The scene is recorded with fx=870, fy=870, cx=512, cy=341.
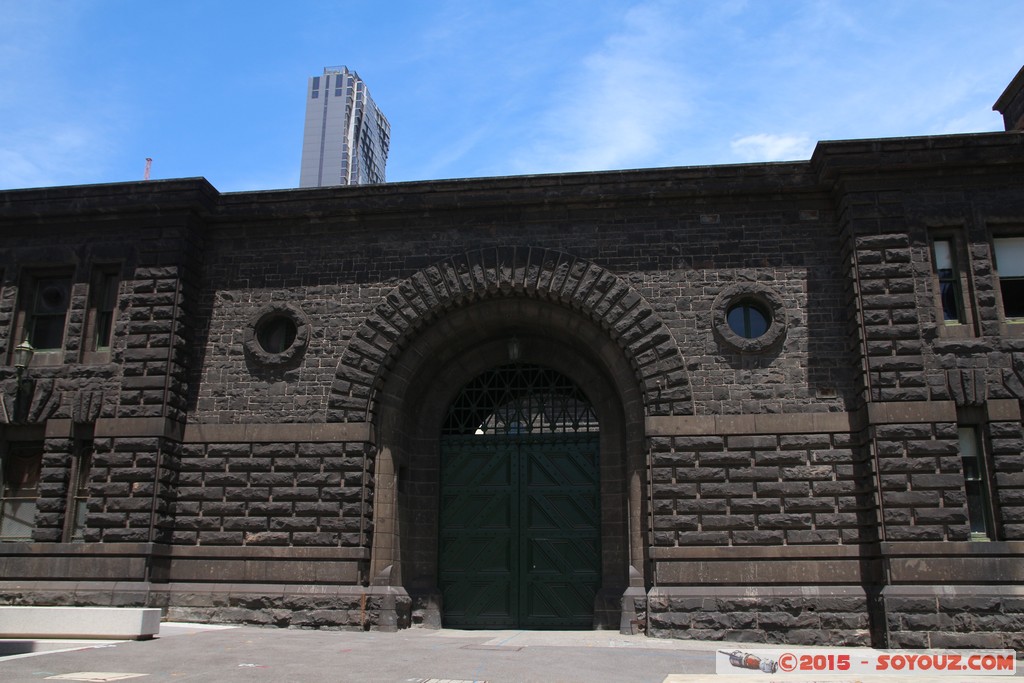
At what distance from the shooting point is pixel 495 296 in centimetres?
1652

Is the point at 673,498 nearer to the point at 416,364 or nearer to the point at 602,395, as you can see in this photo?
the point at 602,395

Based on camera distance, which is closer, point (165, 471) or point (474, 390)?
point (165, 471)

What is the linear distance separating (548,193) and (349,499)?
22.0 feet

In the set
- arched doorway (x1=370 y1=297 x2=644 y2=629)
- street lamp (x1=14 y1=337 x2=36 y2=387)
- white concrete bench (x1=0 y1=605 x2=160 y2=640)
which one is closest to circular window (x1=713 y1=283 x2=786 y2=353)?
arched doorway (x1=370 y1=297 x2=644 y2=629)

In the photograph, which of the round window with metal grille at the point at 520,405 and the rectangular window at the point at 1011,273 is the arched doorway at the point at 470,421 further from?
the rectangular window at the point at 1011,273

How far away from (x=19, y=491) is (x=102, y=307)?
3.76 metres

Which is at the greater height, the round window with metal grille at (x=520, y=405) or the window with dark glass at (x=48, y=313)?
the window with dark glass at (x=48, y=313)

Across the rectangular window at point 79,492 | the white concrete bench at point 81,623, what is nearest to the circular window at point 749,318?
the white concrete bench at point 81,623

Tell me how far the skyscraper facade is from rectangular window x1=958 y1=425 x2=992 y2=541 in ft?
396

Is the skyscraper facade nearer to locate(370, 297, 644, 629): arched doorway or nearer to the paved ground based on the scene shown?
locate(370, 297, 644, 629): arched doorway

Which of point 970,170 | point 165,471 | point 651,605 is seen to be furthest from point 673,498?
point 165,471

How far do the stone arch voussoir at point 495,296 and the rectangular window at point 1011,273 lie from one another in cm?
567

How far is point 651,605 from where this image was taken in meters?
14.2

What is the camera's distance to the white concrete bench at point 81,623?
483 inches
